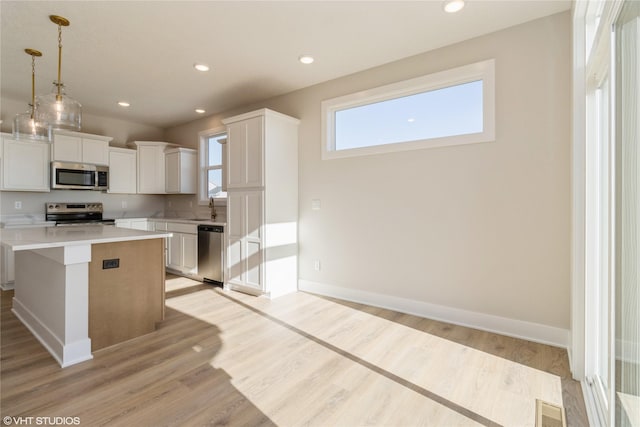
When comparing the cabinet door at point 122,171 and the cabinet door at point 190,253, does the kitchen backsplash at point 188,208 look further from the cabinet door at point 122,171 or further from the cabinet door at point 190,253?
the cabinet door at point 122,171

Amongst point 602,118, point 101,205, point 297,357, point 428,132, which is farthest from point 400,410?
point 101,205

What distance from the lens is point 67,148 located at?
185 inches

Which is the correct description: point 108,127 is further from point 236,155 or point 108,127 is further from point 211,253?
point 211,253

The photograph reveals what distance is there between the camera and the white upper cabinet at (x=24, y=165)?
4.19 metres

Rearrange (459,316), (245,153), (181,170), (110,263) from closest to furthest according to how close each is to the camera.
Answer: (110,263) < (459,316) < (245,153) < (181,170)

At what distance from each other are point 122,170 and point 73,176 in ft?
2.49

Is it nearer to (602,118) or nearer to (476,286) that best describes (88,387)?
(476,286)

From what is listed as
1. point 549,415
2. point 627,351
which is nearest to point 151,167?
point 549,415

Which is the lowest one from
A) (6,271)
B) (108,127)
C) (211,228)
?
(6,271)

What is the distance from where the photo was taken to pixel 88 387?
6.34 feet

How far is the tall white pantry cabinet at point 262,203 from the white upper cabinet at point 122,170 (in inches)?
98.0

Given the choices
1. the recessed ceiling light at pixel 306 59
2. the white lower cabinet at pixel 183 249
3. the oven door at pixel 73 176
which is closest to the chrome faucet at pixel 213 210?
the white lower cabinet at pixel 183 249

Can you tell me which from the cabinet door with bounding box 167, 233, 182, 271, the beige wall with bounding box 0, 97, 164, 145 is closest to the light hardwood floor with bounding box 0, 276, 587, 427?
the cabinet door with bounding box 167, 233, 182, 271

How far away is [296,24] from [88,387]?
3146 millimetres
